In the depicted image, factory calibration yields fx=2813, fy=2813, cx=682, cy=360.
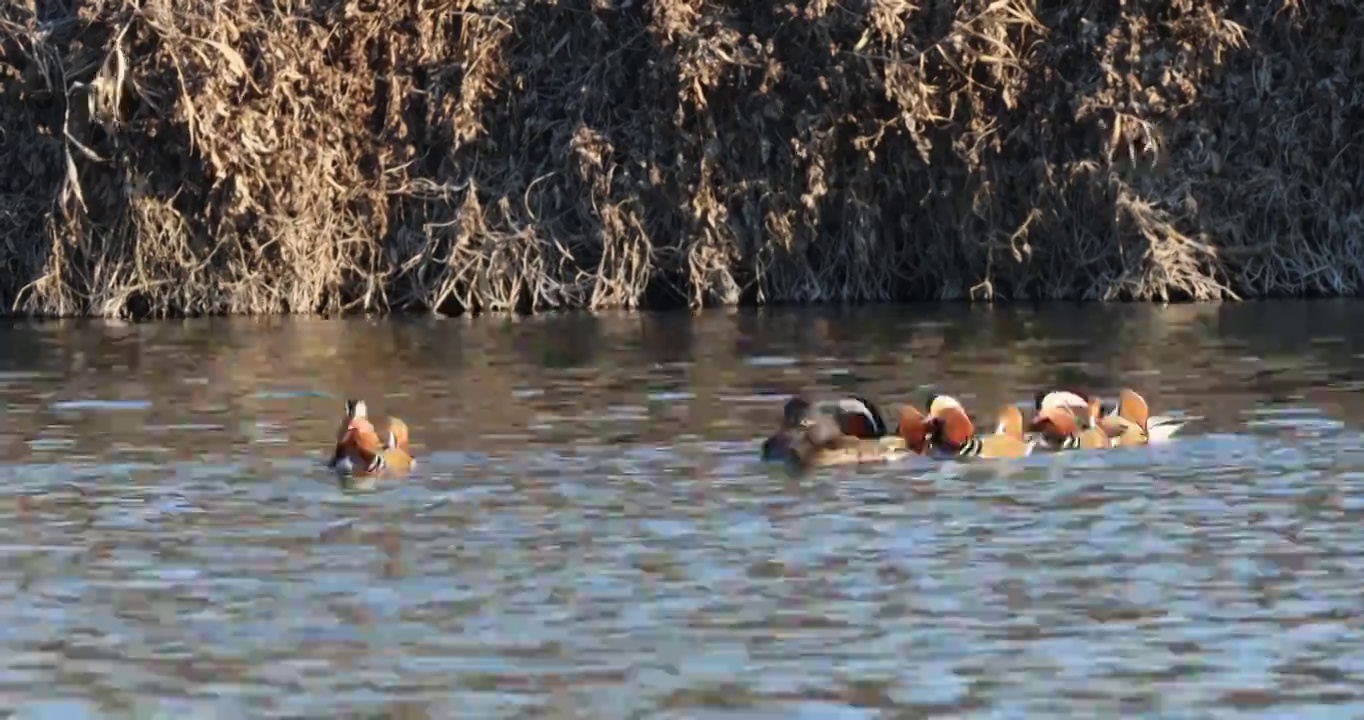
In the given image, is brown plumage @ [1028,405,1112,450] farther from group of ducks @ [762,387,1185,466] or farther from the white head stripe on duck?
the white head stripe on duck

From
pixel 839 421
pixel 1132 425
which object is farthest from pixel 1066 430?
pixel 839 421

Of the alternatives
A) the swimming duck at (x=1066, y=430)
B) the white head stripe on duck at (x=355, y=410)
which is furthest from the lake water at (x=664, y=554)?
the white head stripe on duck at (x=355, y=410)

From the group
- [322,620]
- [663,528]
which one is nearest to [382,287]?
[663,528]

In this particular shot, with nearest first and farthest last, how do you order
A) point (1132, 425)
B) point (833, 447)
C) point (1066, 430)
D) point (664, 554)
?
point (664, 554)
point (833, 447)
point (1066, 430)
point (1132, 425)

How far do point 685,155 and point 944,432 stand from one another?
17.3 m

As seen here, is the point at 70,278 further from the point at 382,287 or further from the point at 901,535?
the point at 901,535

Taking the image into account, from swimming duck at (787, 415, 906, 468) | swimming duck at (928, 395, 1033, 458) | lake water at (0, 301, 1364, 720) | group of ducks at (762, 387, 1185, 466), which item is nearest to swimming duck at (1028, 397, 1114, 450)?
group of ducks at (762, 387, 1185, 466)

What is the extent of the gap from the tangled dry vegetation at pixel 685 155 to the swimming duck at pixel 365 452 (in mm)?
17025

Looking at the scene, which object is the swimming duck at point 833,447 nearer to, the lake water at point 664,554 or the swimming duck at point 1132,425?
the lake water at point 664,554

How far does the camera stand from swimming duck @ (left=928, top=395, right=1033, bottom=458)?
1972 centimetres

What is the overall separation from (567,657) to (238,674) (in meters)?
1.48

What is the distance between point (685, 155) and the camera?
36.7m

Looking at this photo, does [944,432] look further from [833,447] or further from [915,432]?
[833,447]

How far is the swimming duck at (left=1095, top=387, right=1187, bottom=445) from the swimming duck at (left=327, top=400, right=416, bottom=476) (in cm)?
505
